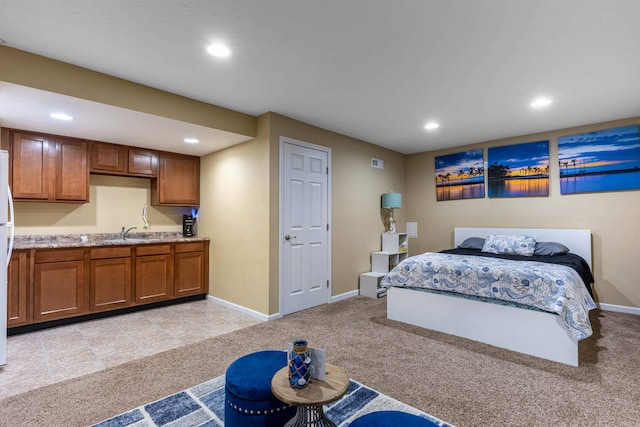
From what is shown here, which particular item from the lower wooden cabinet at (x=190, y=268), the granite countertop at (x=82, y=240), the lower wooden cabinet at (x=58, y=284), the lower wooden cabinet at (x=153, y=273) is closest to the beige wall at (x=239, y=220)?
the lower wooden cabinet at (x=190, y=268)

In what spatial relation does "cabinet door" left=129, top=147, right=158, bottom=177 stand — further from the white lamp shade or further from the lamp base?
the lamp base

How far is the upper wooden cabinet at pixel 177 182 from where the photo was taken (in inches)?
181

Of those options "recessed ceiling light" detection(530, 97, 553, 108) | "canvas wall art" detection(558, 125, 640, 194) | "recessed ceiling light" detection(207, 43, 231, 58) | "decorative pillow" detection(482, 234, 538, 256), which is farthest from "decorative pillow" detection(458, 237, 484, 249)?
"recessed ceiling light" detection(207, 43, 231, 58)

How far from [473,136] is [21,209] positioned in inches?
243

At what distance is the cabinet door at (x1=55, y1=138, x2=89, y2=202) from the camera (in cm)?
374

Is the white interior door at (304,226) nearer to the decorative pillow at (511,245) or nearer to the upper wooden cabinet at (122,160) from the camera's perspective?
the upper wooden cabinet at (122,160)

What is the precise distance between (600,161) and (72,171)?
679 centimetres

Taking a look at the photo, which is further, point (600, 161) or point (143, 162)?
point (143, 162)

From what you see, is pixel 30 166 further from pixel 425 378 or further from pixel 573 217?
pixel 573 217

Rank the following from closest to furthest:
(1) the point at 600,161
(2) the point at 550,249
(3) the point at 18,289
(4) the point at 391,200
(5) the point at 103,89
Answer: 1. (5) the point at 103,89
2. (3) the point at 18,289
3. (2) the point at 550,249
4. (1) the point at 600,161
5. (4) the point at 391,200

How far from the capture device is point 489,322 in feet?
9.85

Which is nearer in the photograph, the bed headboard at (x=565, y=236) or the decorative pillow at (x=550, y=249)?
the decorative pillow at (x=550, y=249)

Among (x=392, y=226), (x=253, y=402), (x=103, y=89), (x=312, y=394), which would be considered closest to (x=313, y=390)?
(x=312, y=394)

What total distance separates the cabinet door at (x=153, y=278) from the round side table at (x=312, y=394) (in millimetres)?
3349
